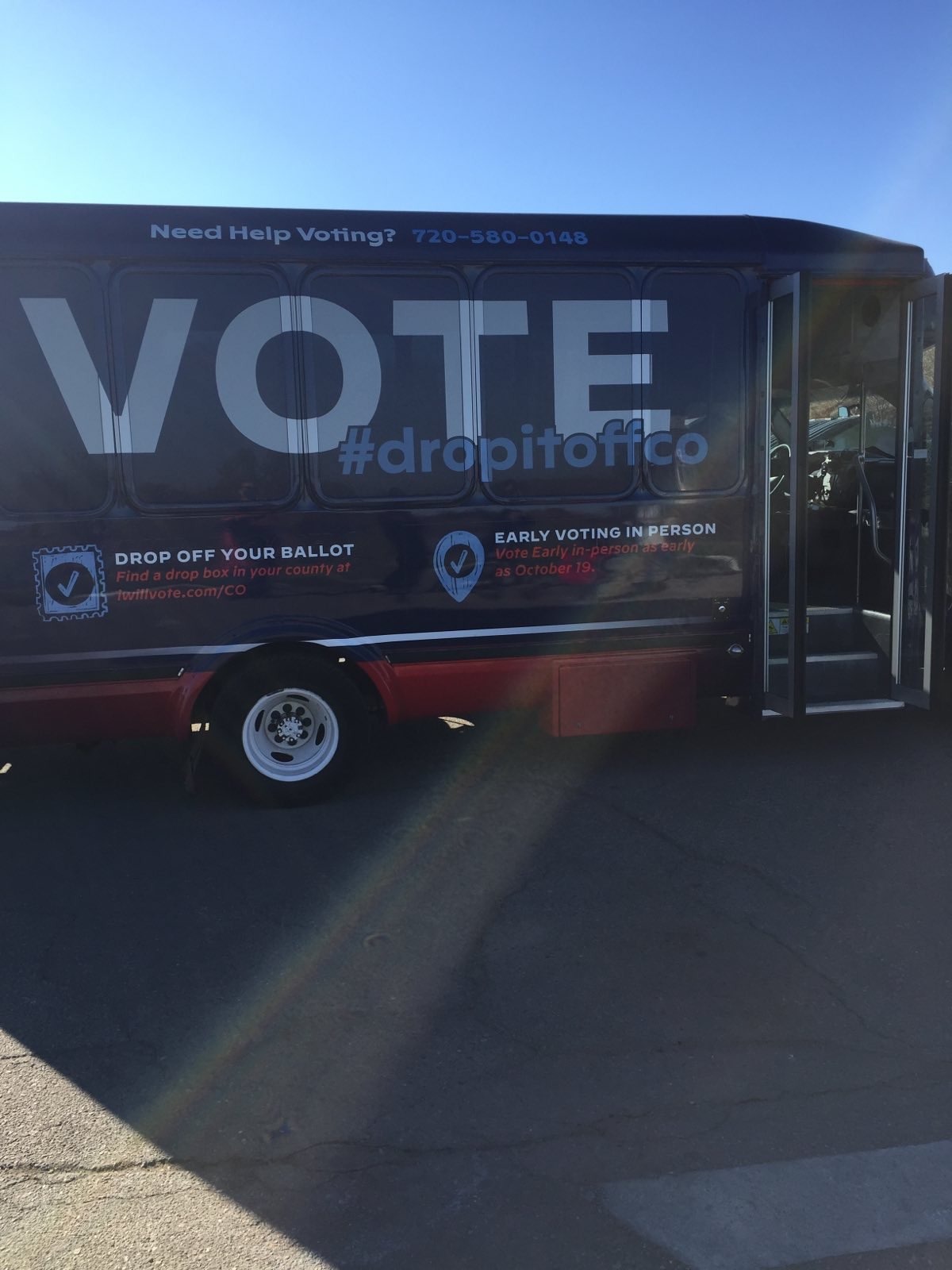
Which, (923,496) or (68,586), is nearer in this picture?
(68,586)

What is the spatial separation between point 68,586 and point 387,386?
197cm

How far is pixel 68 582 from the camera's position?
5453 millimetres

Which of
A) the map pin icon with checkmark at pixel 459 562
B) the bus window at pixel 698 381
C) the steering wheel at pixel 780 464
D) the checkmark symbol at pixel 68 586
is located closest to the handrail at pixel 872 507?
the steering wheel at pixel 780 464

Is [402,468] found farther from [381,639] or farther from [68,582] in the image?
[68,582]

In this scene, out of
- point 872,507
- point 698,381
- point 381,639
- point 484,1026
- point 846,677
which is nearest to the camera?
point 484,1026

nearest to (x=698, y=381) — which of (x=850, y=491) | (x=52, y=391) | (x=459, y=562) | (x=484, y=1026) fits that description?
(x=459, y=562)

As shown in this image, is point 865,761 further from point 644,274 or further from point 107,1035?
point 107,1035

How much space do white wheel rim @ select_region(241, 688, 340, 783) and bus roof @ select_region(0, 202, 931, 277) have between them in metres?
2.35

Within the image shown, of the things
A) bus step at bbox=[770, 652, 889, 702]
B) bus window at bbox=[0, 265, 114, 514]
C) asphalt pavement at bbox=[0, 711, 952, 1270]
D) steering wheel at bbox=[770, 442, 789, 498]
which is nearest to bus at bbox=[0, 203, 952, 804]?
bus window at bbox=[0, 265, 114, 514]

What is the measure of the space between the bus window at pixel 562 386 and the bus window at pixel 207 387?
1122 millimetres

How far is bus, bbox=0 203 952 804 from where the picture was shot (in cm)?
541

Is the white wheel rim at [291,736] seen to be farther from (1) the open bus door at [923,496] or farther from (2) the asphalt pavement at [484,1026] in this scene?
(1) the open bus door at [923,496]

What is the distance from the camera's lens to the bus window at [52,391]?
5297 millimetres

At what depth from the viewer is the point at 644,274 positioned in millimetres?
5926
